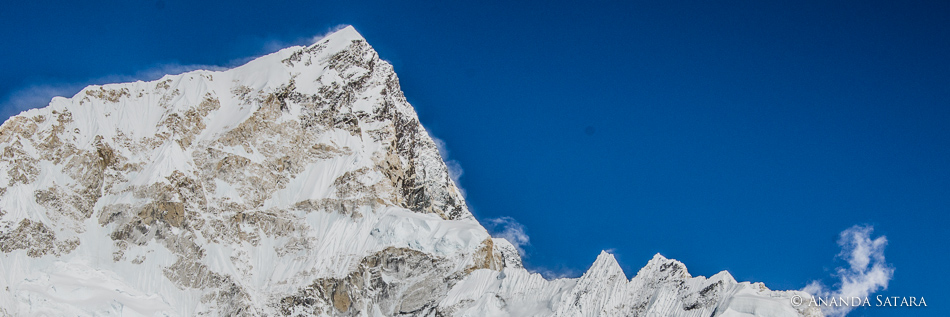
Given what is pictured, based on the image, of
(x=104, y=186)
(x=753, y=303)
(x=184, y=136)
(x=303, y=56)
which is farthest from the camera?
(x=303, y=56)

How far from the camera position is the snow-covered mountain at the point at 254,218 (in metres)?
105

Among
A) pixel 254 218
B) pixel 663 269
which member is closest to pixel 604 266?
pixel 663 269

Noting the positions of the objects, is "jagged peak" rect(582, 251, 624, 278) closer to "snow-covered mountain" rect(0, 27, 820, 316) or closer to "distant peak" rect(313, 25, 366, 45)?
"snow-covered mountain" rect(0, 27, 820, 316)

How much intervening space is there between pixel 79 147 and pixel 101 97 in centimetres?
1461

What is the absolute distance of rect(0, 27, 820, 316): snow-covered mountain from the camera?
105 meters

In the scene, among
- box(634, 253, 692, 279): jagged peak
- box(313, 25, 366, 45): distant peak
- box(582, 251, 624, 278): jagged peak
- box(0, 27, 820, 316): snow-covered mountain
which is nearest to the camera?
box(634, 253, 692, 279): jagged peak

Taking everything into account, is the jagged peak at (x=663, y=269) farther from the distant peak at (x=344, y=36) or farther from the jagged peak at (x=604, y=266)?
the distant peak at (x=344, y=36)

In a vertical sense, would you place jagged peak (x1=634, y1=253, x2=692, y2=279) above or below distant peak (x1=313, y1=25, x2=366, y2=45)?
below

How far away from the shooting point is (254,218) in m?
131

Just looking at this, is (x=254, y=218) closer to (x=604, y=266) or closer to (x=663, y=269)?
(x=604, y=266)

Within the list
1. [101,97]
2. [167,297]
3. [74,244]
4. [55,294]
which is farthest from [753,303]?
[101,97]

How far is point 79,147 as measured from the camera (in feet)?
442

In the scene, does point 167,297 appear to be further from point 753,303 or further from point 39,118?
point 753,303

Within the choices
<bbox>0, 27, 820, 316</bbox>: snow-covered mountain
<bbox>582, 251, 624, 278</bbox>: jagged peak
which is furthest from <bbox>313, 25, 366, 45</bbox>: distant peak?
<bbox>582, 251, 624, 278</bbox>: jagged peak
